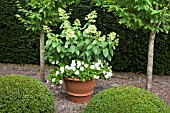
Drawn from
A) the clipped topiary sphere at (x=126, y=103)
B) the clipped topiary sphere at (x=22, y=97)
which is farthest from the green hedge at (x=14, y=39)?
the clipped topiary sphere at (x=126, y=103)

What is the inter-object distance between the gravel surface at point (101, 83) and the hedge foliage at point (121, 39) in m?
0.24

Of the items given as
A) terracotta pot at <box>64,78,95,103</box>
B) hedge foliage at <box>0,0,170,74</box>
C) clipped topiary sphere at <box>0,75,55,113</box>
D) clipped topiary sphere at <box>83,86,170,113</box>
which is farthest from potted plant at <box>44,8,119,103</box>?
hedge foliage at <box>0,0,170,74</box>

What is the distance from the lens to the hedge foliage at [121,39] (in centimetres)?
585

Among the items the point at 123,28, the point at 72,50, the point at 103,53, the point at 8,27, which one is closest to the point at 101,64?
the point at 103,53

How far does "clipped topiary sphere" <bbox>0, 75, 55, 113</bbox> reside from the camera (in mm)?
2977

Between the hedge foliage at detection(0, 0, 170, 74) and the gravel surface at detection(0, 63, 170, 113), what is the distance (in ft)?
0.79

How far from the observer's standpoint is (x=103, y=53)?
13.3 feet

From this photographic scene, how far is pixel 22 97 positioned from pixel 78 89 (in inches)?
46.6

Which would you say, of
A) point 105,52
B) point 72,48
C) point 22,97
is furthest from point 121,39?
point 22,97

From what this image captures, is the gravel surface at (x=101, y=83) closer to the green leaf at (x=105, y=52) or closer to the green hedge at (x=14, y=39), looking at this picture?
the green hedge at (x=14, y=39)

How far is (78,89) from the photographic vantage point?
159 inches

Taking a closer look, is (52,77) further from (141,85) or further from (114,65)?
(114,65)

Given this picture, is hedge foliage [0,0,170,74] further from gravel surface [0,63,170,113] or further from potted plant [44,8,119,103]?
potted plant [44,8,119,103]

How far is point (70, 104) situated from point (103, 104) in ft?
5.36
